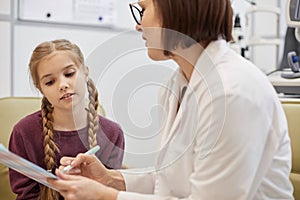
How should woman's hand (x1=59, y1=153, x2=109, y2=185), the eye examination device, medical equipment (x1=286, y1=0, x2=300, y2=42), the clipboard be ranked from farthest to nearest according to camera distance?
medical equipment (x1=286, y1=0, x2=300, y2=42)
the eye examination device
woman's hand (x1=59, y1=153, x2=109, y2=185)
the clipboard

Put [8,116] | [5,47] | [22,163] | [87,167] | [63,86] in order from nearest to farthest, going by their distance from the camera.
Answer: [22,163] → [87,167] → [63,86] → [8,116] → [5,47]

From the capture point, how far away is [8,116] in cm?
156

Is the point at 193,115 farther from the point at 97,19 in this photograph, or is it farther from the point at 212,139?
the point at 97,19

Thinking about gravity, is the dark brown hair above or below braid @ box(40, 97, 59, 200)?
above

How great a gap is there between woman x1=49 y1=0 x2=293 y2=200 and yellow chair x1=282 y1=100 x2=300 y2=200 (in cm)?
39

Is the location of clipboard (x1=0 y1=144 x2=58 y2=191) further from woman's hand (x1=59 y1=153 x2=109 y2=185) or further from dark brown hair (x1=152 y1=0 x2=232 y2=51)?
dark brown hair (x1=152 y1=0 x2=232 y2=51)

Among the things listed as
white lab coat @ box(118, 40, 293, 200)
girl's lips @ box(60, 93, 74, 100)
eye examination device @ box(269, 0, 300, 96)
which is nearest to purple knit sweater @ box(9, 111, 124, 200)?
girl's lips @ box(60, 93, 74, 100)

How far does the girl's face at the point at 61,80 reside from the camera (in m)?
1.27

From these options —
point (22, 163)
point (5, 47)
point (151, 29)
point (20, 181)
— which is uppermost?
point (151, 29)

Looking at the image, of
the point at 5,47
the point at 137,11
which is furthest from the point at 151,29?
the point at 5,47

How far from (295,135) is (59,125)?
2.43 ft

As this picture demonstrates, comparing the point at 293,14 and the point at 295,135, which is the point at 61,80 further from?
the point at 293,14

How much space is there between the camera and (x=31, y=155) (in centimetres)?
132

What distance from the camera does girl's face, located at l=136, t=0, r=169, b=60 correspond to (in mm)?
943
